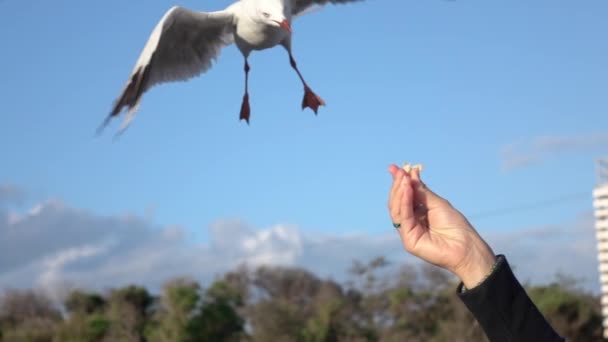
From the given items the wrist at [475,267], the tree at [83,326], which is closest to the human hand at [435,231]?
the wrist at [475,267]

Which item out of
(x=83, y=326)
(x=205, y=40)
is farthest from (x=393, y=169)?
(x=83, y=326)

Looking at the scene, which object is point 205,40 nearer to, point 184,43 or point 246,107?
point 184,43

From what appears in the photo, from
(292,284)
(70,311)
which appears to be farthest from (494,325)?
(292,284)

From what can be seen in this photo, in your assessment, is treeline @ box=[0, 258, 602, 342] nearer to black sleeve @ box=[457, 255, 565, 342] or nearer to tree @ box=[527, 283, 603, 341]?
tree @ box=[527, 283, 603, 341]

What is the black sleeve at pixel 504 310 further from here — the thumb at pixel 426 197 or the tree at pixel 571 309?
the tree at pixel 571 309

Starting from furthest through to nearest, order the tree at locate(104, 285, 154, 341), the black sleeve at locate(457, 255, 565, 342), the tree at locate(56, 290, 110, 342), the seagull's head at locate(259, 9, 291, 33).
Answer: the tree at locate(104, 285, 154, 341), the tree at locate(56, 290, 110, 342), the seagull's head at locate(259, 9, 291, 33), the black sleeve at locate(457, 255, 565, 342)

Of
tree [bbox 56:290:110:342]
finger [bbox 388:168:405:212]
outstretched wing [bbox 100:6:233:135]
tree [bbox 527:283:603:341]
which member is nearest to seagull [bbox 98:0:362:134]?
outstretched wing [bbox 100:6:233:135]
